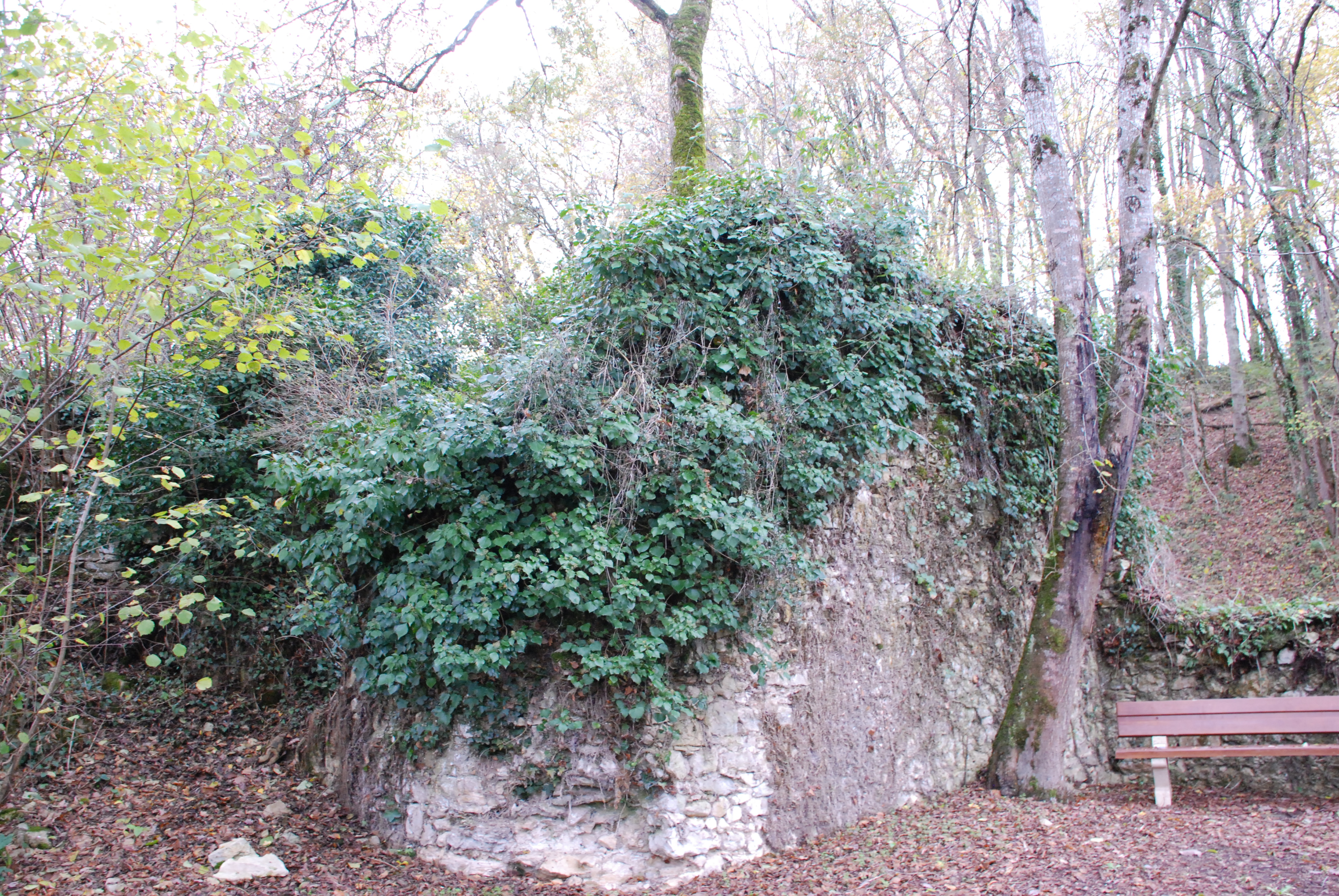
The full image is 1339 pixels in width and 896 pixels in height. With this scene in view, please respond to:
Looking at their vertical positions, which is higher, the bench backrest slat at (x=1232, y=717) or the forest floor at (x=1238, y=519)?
the forest floor at (x=1238, y=519)

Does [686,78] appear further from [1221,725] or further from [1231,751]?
[1231,751]

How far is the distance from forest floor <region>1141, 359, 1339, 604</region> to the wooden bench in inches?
82.3

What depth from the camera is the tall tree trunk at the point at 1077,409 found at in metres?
5.69

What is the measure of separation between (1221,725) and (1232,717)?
0.40 feet

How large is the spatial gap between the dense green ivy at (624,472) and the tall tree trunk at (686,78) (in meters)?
1.53

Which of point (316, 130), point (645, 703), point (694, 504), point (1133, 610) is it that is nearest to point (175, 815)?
point (645, 703)

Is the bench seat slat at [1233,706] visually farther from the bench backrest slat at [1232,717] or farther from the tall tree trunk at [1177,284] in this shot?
the tall tree trunk at [1177,284]

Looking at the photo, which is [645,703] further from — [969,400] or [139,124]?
[139,124]

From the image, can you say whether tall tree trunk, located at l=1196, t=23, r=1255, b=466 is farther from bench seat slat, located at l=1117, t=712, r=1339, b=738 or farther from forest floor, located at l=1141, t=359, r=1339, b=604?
bench seat slat, located at l=1117, t=712, r=1339, b=738

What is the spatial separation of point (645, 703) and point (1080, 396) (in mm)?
4220

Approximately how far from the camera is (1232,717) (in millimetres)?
5898

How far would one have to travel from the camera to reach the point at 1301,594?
10.2 metres

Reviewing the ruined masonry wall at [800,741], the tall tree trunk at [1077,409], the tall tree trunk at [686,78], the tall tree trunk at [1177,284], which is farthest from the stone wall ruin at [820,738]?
the tall tree trunk at [1177,284]

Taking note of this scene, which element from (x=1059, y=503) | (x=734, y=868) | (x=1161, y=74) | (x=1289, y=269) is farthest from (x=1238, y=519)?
(x=734, y=868)
